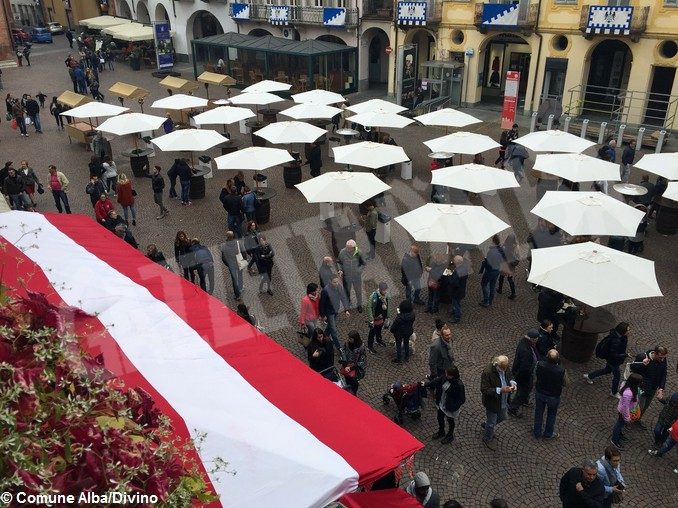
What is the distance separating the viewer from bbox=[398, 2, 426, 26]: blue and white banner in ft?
91.4

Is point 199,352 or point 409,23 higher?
point 409,23

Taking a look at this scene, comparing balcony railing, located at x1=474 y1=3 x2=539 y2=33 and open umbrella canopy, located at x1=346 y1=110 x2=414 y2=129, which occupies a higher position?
balcony railing, located at x1=474 y1=3 x2=539 y2=33

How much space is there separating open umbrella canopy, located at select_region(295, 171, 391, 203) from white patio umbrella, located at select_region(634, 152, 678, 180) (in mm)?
6785

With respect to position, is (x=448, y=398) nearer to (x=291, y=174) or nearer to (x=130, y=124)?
(x=291, y=174)

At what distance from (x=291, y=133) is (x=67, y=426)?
15648 mm

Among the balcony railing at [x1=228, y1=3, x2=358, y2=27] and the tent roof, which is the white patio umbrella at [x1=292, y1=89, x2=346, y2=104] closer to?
the tent roof

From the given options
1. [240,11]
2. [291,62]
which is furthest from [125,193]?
[240,11]

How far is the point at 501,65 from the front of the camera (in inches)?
1182

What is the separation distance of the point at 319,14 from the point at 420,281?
2523 cm

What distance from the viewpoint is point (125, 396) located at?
9.12 feet

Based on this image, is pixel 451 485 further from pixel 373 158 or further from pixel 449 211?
pixel 373 158

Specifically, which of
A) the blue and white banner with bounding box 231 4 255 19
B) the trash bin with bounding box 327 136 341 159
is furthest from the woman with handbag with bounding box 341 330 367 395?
the blue and white banner with bounding box 231 4 255 19

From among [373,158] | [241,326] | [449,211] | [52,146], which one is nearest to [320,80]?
[52,146]

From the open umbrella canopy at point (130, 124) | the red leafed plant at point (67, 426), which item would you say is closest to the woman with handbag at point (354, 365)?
the red leafed plant at point (67, 426)
